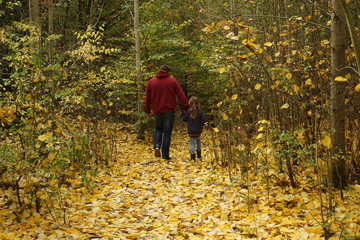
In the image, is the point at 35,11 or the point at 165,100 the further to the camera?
the point at 165,100

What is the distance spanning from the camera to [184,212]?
4785 mm

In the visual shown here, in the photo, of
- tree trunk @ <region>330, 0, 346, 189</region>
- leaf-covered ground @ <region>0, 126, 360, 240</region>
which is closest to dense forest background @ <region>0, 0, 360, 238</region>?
tree trunk @ <region>330, 0, 346, 189</region>

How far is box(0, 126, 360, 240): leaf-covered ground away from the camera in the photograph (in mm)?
3773

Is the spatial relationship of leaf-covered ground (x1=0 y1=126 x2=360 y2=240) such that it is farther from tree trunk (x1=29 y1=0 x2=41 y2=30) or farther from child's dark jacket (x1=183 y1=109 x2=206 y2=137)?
tree trunk (x1=29 y1=0 x2=41 y2=30)

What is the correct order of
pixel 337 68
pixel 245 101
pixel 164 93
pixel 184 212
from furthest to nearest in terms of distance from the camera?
pixel 164 93
pixel 245 101
pixel 184 212
pixel 337 68

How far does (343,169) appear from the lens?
4.48 meters

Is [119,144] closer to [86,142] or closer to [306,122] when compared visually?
[86,142]

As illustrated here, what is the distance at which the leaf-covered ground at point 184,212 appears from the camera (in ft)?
12.4

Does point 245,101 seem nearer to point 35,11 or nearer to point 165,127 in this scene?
point 165,127

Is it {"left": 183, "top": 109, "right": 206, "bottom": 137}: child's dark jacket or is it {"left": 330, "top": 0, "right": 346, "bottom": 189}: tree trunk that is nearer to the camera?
{"left": 330, "top": 0, "right": 346, "bottom": 189}: tree trunk

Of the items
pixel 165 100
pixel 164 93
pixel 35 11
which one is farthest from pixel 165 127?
pixel 35 11

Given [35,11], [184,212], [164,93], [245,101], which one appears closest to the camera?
[184,212]

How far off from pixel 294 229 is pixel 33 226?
314cm

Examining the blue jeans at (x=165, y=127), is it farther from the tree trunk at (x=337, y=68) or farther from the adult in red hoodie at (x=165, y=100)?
the tree trunk at (x=337, y=68)
